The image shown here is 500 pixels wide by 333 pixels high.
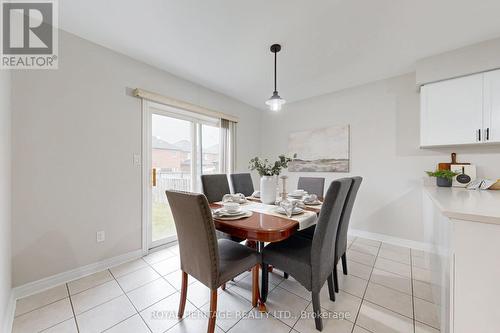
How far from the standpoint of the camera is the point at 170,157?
2.90m

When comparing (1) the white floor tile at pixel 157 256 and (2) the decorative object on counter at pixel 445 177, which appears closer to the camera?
(2) the decorative object on counter at pixel 445 177

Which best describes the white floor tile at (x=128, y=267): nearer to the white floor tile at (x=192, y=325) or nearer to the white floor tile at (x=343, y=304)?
the white floor tile at (x=192, y=325)

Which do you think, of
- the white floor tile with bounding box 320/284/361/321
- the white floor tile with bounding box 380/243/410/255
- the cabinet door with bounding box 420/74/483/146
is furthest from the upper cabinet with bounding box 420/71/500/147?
the white floor tile with bounding box 320/284/361/321

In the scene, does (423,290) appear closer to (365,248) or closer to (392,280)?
(392,280)

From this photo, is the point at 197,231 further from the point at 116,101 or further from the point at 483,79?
the point at 483,79

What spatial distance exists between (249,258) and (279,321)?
530mm

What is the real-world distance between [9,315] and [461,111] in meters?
4.71

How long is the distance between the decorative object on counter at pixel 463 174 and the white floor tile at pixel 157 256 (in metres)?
3.70

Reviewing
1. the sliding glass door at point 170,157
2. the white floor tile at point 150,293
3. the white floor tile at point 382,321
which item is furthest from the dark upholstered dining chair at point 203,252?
the sliding glass door at point 170,157

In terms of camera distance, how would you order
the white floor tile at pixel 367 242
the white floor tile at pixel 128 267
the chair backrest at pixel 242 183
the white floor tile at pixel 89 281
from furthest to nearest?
the white floor tile at pixel 367 242 → the chair backrest at pixel 242 183 → the white floor tile at pixel 128 267 → the white floor tile at pixel 89 281

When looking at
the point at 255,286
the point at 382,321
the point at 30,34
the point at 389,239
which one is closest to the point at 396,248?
the point at 389,239

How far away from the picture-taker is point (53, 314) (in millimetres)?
1499

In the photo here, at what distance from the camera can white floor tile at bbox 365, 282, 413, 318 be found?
156 cm

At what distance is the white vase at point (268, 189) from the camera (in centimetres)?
202
